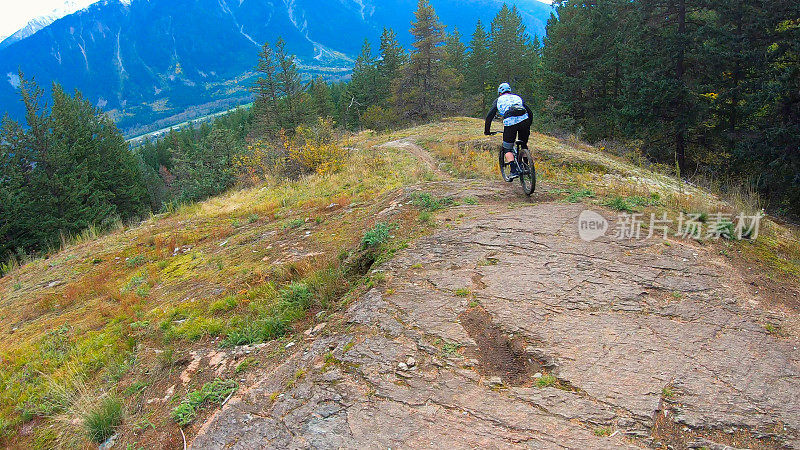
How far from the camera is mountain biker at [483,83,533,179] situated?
7.74 meters

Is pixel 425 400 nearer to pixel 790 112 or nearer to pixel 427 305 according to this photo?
pixel 427 305

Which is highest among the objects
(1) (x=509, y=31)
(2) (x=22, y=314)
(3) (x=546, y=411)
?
(1) (x=509, y=31)

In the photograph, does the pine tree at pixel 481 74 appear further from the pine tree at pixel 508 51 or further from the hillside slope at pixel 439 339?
the hillside slope at pixel 439 339

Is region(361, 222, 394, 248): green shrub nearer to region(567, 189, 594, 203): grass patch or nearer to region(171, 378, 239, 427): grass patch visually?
region(171, 378, 239, 427): grass patch

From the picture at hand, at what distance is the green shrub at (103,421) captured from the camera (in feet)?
12.0

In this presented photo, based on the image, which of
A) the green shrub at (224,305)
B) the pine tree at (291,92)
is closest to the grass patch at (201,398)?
the green shrub at (224,305)

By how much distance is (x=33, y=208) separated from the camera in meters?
27.8

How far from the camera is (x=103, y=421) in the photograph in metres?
3.68

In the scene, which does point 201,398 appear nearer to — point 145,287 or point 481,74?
point 145,287

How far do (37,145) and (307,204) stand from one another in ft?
108

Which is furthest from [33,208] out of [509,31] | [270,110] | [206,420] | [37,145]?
[509,31]

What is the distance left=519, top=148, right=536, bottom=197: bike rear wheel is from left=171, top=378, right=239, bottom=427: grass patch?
628 cm

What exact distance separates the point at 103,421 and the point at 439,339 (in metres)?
3.31

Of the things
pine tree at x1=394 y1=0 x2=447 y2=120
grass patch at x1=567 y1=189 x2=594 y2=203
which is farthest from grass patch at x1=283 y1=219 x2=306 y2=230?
pine tree at x1=394 y1=0 x2=447 y2=120
